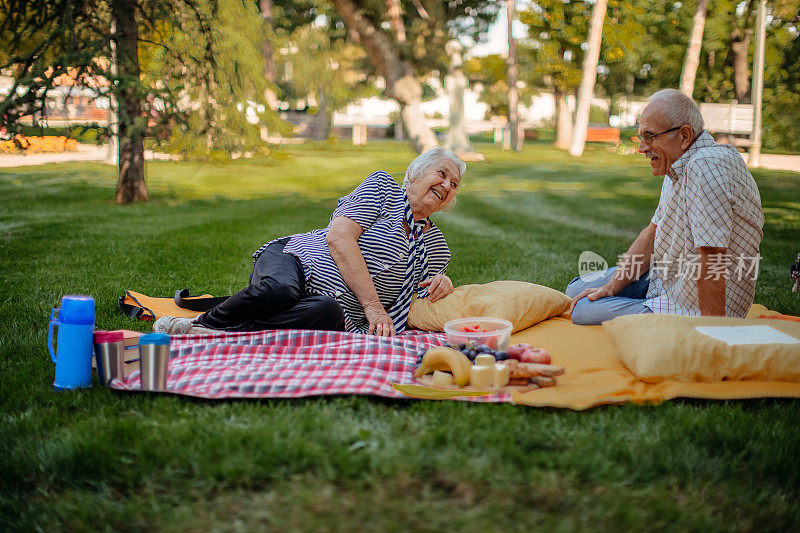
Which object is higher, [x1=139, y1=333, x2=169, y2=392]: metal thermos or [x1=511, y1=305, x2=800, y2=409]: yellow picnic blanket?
[x1=139, y1=333, x2=169, y2=392]: metal thermos

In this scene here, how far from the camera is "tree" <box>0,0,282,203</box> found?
9.16 metres

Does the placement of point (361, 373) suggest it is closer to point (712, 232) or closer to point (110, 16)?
point (712, 232)

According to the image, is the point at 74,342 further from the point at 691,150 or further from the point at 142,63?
the point at 142,63

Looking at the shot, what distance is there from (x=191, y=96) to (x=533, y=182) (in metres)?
9.57

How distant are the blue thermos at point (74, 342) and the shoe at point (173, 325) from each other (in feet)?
2.56

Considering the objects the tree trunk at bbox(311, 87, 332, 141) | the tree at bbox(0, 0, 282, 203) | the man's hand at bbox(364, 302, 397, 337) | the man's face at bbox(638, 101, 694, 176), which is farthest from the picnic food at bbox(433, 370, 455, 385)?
the tree trunk at bbox(311, 87, 332, 141)

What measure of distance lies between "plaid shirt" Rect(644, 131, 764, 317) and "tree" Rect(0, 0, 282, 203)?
7848 millimetres

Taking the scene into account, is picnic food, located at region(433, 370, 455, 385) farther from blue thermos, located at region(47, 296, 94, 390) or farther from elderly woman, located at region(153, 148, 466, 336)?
blue thermos, located at region(47, 296, 94, 390)

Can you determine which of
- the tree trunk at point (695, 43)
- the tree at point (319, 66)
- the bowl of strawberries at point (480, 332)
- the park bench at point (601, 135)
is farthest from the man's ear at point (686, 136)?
the park bench at point (601, 135)

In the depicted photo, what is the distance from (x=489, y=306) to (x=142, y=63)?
34.2 ft

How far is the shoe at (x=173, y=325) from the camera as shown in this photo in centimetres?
393

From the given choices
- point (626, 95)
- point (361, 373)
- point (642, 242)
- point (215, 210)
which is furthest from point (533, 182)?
point (626, 95)

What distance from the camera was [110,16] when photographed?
35.1 ft

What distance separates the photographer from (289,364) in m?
3.35
